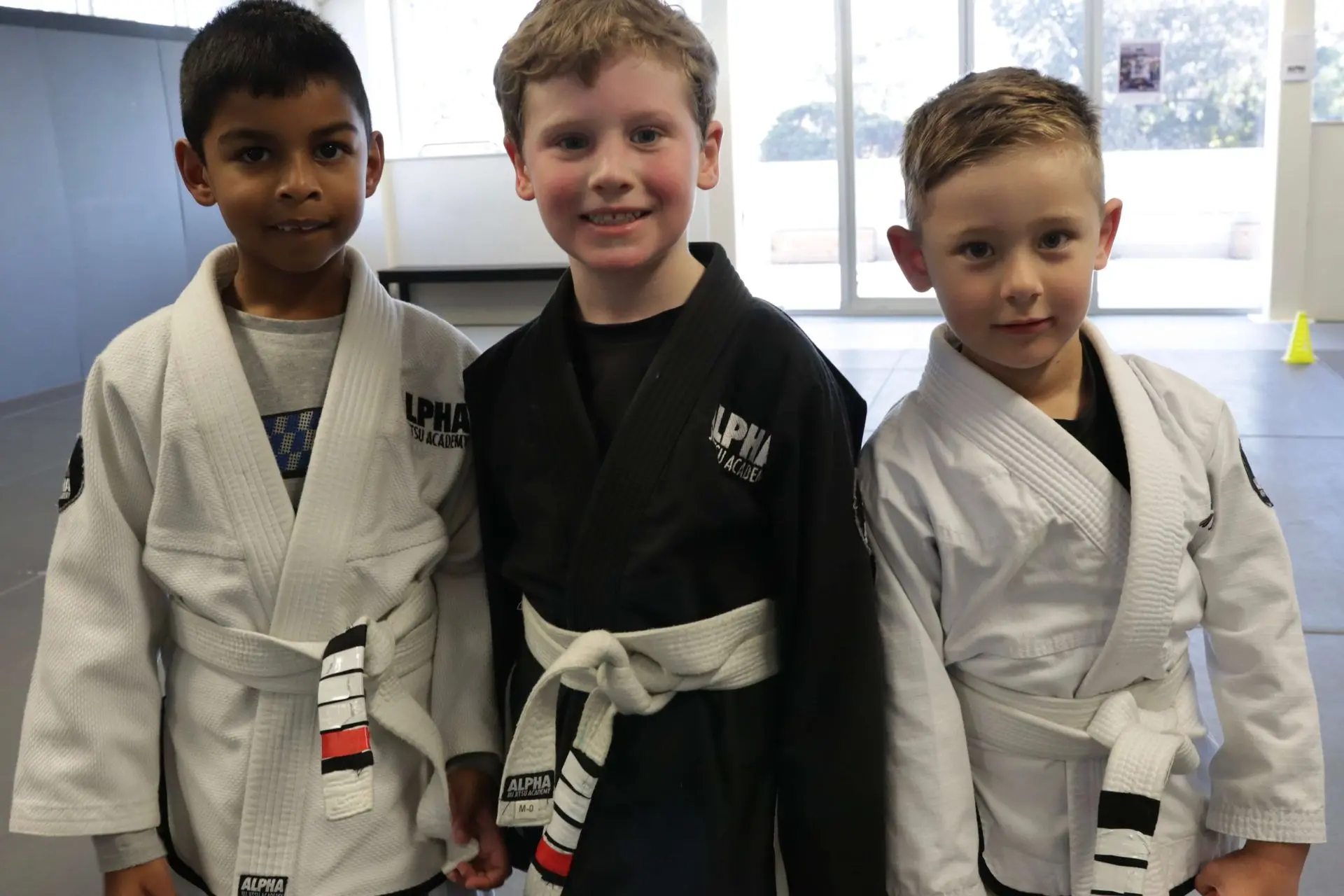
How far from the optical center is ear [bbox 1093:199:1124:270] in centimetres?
130

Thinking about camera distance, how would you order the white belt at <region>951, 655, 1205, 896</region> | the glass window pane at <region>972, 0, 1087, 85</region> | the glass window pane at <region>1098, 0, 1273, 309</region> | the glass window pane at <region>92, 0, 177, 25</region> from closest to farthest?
the white belt at <region>951, 655, 1205, 896</region>
the glass window pane at <region>92, 0, 177, 25</region>
the glass window pane at <region>1098, 0, 1273, 309</region>
the glass window pane at <region>972, 0, 1087, 85</region>

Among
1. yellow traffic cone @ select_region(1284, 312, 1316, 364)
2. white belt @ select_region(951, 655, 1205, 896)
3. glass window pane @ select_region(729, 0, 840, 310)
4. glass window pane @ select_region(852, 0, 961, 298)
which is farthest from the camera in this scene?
glass window pane @ select_region(729, 0, 840, 310)

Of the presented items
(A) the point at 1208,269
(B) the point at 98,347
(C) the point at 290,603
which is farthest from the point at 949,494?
(A) the point at 1208,269

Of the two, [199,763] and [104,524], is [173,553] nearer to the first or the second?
[104,524]

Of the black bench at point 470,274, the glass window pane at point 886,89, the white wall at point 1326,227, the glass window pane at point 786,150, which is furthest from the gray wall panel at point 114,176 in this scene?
the white wall at point 1326,227

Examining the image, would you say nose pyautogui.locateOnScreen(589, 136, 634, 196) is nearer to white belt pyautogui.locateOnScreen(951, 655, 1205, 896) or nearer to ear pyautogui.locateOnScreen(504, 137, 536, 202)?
ear pyautogui.locateOnScreen(504, 137, 536, 202)

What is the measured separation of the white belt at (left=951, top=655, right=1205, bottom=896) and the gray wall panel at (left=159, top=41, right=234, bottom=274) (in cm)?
746

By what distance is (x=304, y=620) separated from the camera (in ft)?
4.26

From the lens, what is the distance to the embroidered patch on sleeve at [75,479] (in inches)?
52.1

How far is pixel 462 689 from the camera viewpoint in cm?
143

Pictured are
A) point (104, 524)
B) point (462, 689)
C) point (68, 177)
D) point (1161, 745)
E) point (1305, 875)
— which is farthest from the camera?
point (68, 177)

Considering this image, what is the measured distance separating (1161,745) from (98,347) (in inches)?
284

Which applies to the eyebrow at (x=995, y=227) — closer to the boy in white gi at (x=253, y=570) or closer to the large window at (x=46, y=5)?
the boy in white gi at (x=253, y=570)

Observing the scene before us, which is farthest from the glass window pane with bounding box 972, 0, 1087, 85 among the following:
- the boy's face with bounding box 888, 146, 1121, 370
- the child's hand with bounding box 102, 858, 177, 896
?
the child's hand with bounding box 102, 858, 177, 896
